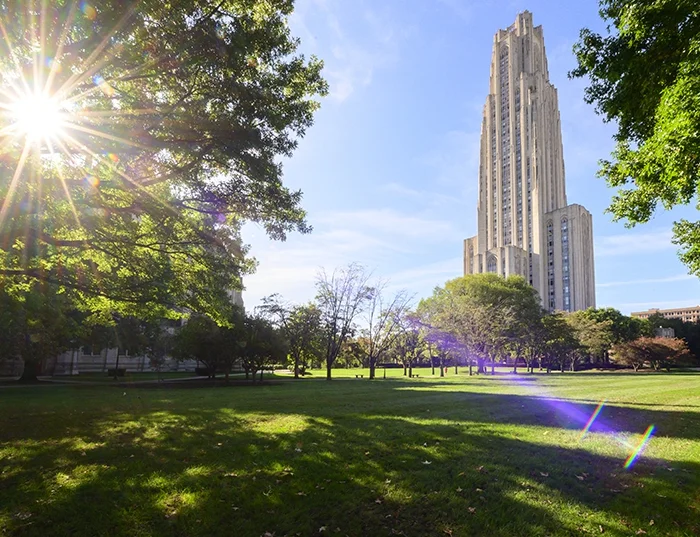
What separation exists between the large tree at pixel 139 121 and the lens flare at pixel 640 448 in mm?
9525

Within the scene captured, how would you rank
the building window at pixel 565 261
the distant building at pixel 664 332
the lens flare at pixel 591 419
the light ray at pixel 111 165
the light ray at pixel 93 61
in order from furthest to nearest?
the building window at pixel 565 261 < the distant building at pixel 664 332 < the light ray at pixel 111 165 < the lens flare at pixel 591 419 < the light ray at pixel 93 61

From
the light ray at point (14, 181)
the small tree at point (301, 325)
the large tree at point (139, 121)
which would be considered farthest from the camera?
the small tree at point (301, 325)

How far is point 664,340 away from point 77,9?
7319 centimetres

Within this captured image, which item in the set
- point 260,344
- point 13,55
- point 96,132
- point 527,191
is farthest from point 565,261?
point 13,55

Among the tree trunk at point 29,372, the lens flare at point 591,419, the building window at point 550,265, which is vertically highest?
the building window at point 550,265

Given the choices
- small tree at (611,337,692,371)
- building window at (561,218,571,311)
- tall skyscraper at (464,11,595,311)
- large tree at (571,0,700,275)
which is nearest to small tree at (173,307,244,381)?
large tree at (571,0,700,275)

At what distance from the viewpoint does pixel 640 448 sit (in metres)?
7.34

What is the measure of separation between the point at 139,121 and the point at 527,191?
142290 mm

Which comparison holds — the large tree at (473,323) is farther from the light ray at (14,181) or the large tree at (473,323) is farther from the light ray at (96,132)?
the light ray at (14,181)

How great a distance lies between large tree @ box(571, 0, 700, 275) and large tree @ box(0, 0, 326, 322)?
7.30 m

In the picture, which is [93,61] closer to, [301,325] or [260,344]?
[260,344]

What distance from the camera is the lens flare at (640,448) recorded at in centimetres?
642

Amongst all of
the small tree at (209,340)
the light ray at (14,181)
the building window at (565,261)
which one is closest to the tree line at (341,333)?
the small tree at (209,340)

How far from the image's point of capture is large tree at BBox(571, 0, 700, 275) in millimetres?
6980
